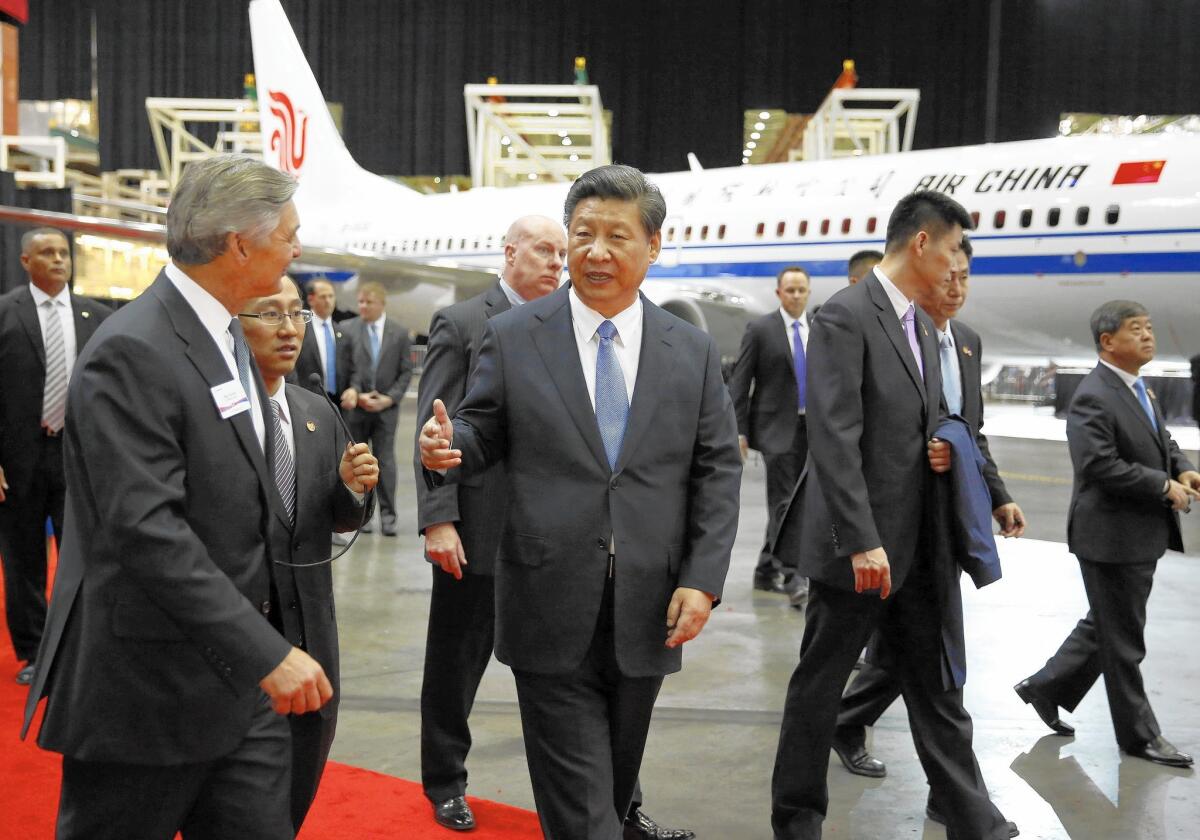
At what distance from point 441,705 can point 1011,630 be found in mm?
3030

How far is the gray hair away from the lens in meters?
1.73

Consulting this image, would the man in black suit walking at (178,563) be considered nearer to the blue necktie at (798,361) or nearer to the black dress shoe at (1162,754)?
the black dress shoe at (1162,754)

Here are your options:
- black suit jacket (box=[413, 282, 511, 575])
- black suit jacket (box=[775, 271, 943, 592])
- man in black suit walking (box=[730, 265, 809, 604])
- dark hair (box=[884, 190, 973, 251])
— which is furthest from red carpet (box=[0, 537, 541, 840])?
man in black suit walking (box=[730, 265, 809, 604])

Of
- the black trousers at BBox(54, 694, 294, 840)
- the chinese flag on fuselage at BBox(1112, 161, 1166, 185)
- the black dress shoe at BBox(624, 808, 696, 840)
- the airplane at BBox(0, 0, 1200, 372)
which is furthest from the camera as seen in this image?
the airplane at BBox(0, 0, 1200, 372)

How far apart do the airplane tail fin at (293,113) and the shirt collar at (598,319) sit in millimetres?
15955

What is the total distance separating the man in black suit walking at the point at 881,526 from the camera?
9.11 feet

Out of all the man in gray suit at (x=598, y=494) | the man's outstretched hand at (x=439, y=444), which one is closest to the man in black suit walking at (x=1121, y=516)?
the man in gray suit at (x=598, y=494)

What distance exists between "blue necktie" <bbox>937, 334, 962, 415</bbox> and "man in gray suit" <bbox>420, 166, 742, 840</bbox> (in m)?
0.91

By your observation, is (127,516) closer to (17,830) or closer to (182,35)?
(17,830)

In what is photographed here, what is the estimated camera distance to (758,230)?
1266 cm

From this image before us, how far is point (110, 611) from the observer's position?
166 cm

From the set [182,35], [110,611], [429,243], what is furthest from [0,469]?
[182,35]

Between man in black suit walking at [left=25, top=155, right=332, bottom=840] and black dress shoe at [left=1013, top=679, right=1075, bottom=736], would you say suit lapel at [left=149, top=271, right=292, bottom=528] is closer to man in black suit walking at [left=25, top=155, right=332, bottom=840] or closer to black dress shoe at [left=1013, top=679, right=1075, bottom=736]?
man in black suit walking at [left=25, top=155, right=332, bottom=840]

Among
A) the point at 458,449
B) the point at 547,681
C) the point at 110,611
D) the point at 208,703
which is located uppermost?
the point at 458,449
